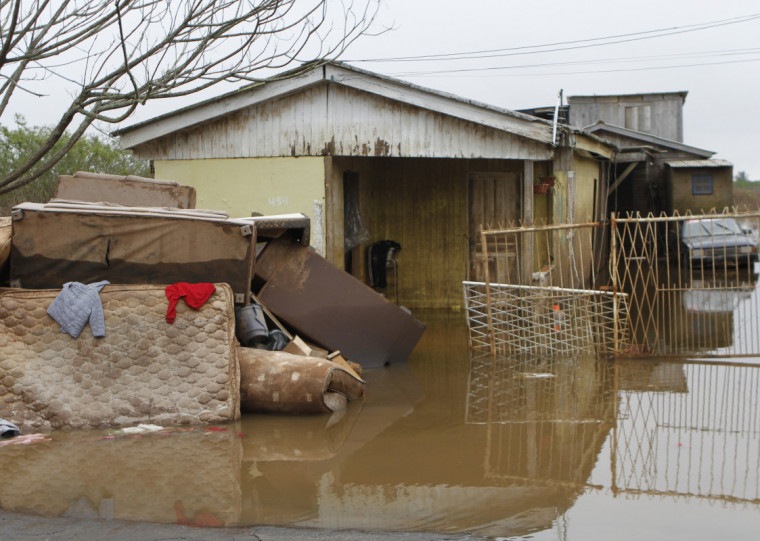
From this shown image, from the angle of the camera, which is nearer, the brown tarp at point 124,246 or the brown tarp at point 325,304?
the brown tarp at point 124,246

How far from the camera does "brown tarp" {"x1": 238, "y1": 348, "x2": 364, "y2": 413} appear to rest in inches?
267

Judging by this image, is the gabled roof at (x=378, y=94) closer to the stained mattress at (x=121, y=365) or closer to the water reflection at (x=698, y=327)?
the water reflection at (x=698, y=327)

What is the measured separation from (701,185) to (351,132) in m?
17.1

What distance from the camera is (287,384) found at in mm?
6812

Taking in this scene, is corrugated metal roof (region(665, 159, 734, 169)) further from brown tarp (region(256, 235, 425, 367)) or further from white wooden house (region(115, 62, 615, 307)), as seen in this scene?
brown tarp (region(256, 235, 425, 367))

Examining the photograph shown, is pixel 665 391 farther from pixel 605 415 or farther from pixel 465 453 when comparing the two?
pixel 465 453

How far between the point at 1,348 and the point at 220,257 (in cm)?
203

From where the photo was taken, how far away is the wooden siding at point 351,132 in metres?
11.3

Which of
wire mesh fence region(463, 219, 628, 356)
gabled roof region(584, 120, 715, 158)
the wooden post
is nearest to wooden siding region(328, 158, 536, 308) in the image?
wire mesh fence region(463, 219, 628, 356)

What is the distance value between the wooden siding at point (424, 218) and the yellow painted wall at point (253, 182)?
6.99ft

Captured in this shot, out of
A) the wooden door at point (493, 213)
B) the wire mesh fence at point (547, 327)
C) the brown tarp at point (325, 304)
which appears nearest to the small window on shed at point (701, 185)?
the wooden door at point (493, 213)

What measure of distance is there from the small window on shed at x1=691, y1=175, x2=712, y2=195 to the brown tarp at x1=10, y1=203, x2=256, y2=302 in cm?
2063

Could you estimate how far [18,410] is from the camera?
250 inches

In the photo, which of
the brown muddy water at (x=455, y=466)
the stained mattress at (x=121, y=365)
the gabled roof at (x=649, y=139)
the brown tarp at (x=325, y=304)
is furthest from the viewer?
the gabled roof at (x=649, y=139)
